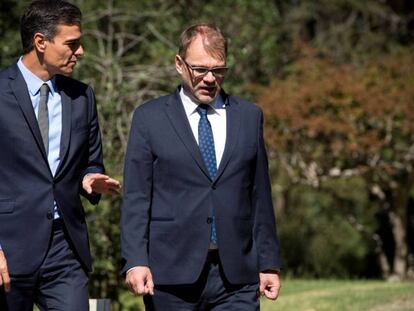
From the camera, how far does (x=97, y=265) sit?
1127cm

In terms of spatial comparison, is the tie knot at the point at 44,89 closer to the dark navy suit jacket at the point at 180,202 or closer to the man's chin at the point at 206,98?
the dark navy suit jacket at the point at 180,202

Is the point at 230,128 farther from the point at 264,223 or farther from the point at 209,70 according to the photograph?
the point at 264,223

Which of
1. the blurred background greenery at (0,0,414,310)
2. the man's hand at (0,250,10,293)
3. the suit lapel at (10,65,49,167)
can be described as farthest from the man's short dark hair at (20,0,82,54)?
the blurred background greenery at (0,0,414,310)

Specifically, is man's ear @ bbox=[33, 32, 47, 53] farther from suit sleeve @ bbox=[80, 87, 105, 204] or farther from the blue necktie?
the blue necktie

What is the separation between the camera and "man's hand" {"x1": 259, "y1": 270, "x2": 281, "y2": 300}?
550 centimetres

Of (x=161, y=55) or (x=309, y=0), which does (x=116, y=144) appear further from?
(x=309, y=0)

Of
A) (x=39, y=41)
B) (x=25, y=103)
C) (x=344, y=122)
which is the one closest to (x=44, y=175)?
(x=25, y=103)

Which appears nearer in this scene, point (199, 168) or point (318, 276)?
point (199, 168)

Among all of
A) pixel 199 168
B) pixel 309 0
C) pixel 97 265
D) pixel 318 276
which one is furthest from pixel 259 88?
pixel 199 168

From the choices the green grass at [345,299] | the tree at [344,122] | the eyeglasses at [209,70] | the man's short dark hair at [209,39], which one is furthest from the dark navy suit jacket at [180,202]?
the tree at [344,122]

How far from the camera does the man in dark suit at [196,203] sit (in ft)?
17.4

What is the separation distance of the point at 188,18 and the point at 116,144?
4.75 metres

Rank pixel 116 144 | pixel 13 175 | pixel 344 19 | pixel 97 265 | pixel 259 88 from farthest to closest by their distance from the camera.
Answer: pixel 344 19 < pixel 259 88 < pixel 116 144 < pixel 97 265 < pixel 13 175

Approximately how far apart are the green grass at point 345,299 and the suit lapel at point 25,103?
20.6 ft
